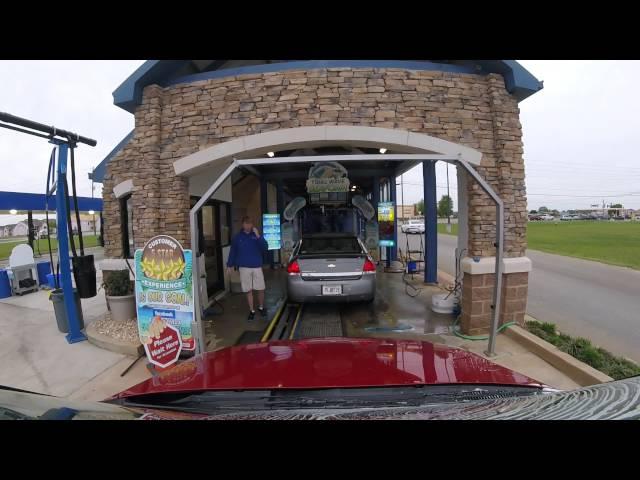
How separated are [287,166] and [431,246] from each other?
260 inches

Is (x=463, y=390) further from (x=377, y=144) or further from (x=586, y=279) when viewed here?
(x=586, y=279)

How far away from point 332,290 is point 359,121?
9.93 ft

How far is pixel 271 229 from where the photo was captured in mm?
12211

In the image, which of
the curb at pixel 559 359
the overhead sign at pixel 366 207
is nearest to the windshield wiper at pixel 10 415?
the curb at pixel 559 359

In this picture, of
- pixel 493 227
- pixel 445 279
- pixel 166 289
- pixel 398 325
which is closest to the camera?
pixel 166 289

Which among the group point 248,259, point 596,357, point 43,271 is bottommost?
point 596,357

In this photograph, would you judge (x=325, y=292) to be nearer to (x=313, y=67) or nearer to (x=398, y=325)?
(x=398, y=325)

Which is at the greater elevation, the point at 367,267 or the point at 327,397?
the point at 367,267

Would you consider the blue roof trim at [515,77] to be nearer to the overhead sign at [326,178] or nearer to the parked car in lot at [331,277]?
the parked car in lot at [331,277]

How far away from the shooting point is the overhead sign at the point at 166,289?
13.0ft

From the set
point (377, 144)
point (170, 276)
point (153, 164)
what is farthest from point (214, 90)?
point (170, 276)

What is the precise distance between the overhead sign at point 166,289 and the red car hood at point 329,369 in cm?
158

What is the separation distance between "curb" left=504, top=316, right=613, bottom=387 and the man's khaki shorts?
4.41m

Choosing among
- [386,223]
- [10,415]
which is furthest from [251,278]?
[386,223]
